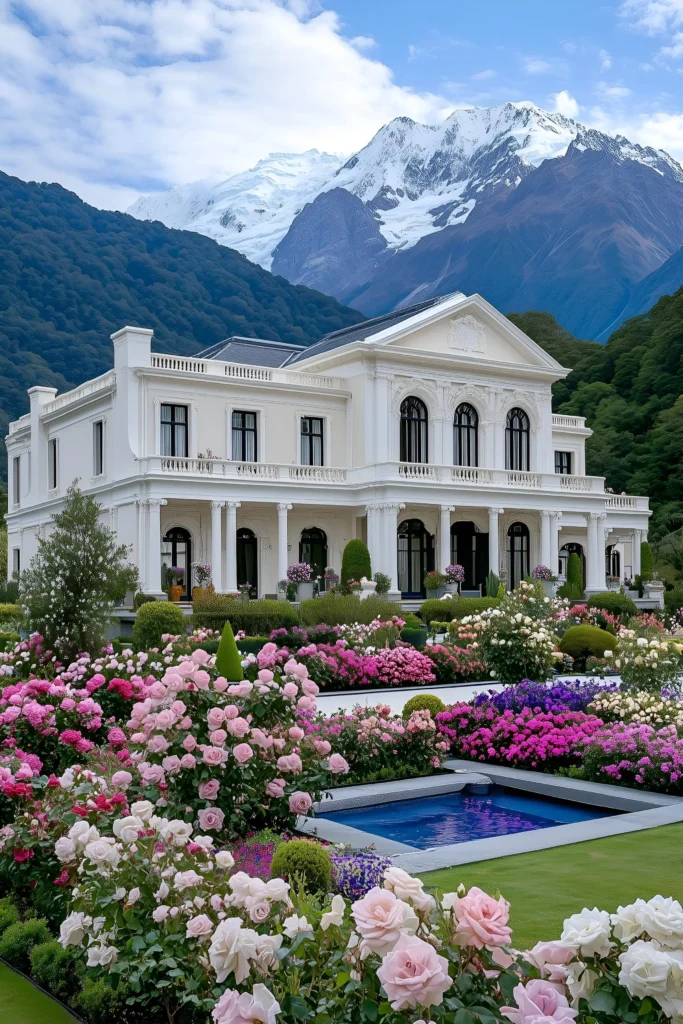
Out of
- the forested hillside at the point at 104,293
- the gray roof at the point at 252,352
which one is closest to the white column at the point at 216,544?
the gray roof at the point at 252,352

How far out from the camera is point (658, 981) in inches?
123

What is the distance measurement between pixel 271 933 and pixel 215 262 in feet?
371

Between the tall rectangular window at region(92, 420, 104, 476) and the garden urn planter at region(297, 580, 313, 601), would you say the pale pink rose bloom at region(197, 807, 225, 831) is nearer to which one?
the garden urn planter at region(297, 580, 313, 601)

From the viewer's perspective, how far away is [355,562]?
124ft

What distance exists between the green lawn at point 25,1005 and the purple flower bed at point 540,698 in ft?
27.8

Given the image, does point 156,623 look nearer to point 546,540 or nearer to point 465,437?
point 465,437

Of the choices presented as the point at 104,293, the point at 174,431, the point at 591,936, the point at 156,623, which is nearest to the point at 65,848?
the point at 591,936

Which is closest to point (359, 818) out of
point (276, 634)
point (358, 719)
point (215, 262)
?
point (358, 719)

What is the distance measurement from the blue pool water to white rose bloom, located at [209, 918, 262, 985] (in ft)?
18.7

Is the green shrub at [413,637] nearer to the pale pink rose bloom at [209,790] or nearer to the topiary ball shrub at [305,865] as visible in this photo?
the pale pink rose bloom at [209,790]

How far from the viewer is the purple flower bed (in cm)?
1335

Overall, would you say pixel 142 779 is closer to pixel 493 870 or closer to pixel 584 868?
pixel 493 870

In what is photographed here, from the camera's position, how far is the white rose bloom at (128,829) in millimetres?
5414

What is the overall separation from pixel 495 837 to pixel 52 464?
4022cm
